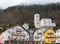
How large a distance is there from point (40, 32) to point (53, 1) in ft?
2.02

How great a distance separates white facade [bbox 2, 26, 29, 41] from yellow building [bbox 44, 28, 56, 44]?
0.33m

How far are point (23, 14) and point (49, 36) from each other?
1.96 ft

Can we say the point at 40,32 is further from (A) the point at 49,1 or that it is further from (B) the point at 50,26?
(A) the point at 49,1

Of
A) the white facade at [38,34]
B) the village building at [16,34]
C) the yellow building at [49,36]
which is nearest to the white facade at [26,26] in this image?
the village building at [16,34]

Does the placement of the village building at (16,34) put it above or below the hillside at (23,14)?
below

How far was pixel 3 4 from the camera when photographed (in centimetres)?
328

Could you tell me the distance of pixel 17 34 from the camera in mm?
3182

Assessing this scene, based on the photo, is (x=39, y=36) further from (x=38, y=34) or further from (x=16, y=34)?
(x=16, y=34)

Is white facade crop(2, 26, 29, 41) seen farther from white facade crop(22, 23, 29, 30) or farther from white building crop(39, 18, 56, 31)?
white building crop(39, 18, 56, 31)

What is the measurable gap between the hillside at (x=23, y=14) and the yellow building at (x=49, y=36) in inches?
6.2

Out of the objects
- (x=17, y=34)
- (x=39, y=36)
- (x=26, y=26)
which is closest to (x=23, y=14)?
(x=26, y=26)

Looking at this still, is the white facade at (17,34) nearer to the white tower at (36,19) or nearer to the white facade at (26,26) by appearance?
the white facade at (26,26)

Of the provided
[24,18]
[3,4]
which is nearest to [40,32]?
[24,18]

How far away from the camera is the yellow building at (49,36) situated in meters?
3.19
